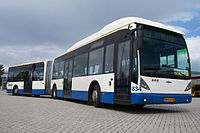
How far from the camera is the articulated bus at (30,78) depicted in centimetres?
1812

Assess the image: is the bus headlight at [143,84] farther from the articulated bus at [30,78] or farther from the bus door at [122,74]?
the articulated bus at [30,78]

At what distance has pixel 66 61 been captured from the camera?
45.6ft

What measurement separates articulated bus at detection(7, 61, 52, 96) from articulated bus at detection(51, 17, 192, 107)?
29.6ft

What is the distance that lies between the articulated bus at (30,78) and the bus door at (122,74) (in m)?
11.0

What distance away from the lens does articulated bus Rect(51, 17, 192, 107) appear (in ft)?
23.4

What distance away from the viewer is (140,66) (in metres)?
7.10

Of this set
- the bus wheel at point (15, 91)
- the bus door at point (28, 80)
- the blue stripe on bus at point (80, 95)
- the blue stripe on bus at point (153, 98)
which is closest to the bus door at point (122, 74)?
the blue stripe on bus at point (153, 98)

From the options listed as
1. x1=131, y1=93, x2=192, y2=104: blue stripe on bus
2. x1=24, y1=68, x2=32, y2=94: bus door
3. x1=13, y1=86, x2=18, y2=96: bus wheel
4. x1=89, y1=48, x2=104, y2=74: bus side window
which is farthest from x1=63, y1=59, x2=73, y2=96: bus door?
x1=13, y1=86, x2=18, y2=96: bus wheel

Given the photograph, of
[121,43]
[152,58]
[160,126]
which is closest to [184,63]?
[152,58]

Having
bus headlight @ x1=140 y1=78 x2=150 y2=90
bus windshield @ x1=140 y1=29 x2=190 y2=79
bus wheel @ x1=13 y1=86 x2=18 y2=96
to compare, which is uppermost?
bus windshield @ x1=140 y1=29 x2=190 y2=79

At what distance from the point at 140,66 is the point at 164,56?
1.20m

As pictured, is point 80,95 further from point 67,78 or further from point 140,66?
point 140,66

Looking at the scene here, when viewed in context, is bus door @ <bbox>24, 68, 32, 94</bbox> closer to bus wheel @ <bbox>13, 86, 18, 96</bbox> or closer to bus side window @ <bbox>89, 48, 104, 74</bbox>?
bus wheel @ <bbox>13, 86, 18, 96</bbox>

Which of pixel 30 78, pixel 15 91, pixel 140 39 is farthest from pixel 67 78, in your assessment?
pixel 15 91
